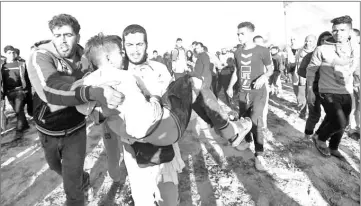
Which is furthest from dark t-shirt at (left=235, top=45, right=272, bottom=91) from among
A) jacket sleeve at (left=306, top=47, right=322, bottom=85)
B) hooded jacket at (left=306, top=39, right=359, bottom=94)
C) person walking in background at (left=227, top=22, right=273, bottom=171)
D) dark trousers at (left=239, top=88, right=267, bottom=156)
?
hooded jacket at (left=306, top=39, right=359, bottom=94)

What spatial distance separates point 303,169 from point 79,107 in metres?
3.55

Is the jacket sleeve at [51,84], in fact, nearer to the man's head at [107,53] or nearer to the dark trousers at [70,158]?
the man's head at [107,53]

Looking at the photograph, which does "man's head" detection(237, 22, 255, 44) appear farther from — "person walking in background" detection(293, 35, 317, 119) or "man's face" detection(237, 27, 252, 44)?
"person walking in background" detection(293, 35, 317, 119)

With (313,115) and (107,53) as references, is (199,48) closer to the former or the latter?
(313,115)

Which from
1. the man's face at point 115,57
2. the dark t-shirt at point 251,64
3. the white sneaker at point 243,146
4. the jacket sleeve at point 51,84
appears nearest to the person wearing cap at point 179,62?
the white sneaker at point 243,146

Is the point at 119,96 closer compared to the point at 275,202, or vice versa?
the point at 119,96

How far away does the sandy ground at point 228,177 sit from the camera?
3.02 metres

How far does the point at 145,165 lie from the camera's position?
1934 mm

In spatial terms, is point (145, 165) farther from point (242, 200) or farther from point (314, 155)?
point (314, 155)

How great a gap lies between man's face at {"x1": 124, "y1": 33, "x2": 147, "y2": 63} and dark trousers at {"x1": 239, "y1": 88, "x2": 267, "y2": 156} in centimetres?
231

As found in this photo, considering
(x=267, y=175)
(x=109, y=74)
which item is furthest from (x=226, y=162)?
(x=109, y=74)

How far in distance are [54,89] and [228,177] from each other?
2.84m

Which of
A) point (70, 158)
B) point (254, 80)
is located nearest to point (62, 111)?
point (70, 158)

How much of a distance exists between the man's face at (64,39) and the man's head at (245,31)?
2.56 meters
